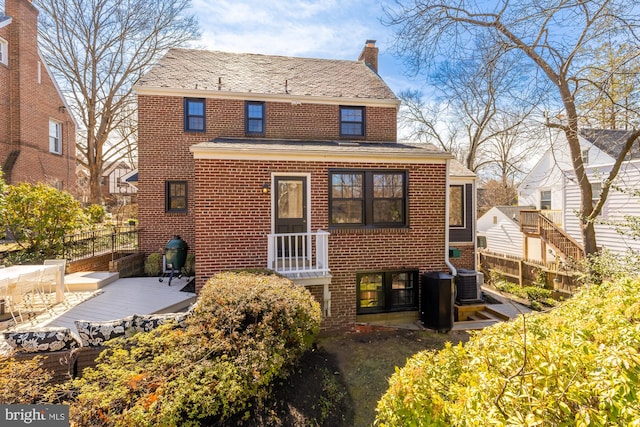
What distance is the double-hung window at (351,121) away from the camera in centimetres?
1158

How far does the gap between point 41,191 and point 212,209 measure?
642 cm

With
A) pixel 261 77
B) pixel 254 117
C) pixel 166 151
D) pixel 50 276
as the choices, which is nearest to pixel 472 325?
pixel 254 117

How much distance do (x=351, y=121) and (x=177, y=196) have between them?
23.1 feet

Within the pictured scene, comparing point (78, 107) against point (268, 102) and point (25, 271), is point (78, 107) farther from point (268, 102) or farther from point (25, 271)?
point (25, 271)

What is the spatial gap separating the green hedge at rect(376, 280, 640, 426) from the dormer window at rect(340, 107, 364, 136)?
31.9 feet

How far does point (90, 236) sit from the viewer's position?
10508 mm

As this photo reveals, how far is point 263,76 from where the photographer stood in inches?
475

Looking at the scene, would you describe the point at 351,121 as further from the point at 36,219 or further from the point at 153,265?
the point at 36,219

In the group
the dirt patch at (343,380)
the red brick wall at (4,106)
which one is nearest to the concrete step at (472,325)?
the dirt patch at (343,380)

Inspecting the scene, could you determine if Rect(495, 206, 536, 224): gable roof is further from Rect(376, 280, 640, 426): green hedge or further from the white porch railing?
Rect(376, 280, 640, 426): green hedge

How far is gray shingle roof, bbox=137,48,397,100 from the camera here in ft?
36.0

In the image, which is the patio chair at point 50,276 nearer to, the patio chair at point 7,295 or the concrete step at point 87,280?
the patio chair at point 7,295

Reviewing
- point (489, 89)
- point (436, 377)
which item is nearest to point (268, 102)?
point (489, 89)

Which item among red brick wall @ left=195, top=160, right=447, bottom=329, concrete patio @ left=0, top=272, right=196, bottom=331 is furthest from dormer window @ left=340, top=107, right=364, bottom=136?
concrete patio @ left=0, top=272, right=196, bottom=331
